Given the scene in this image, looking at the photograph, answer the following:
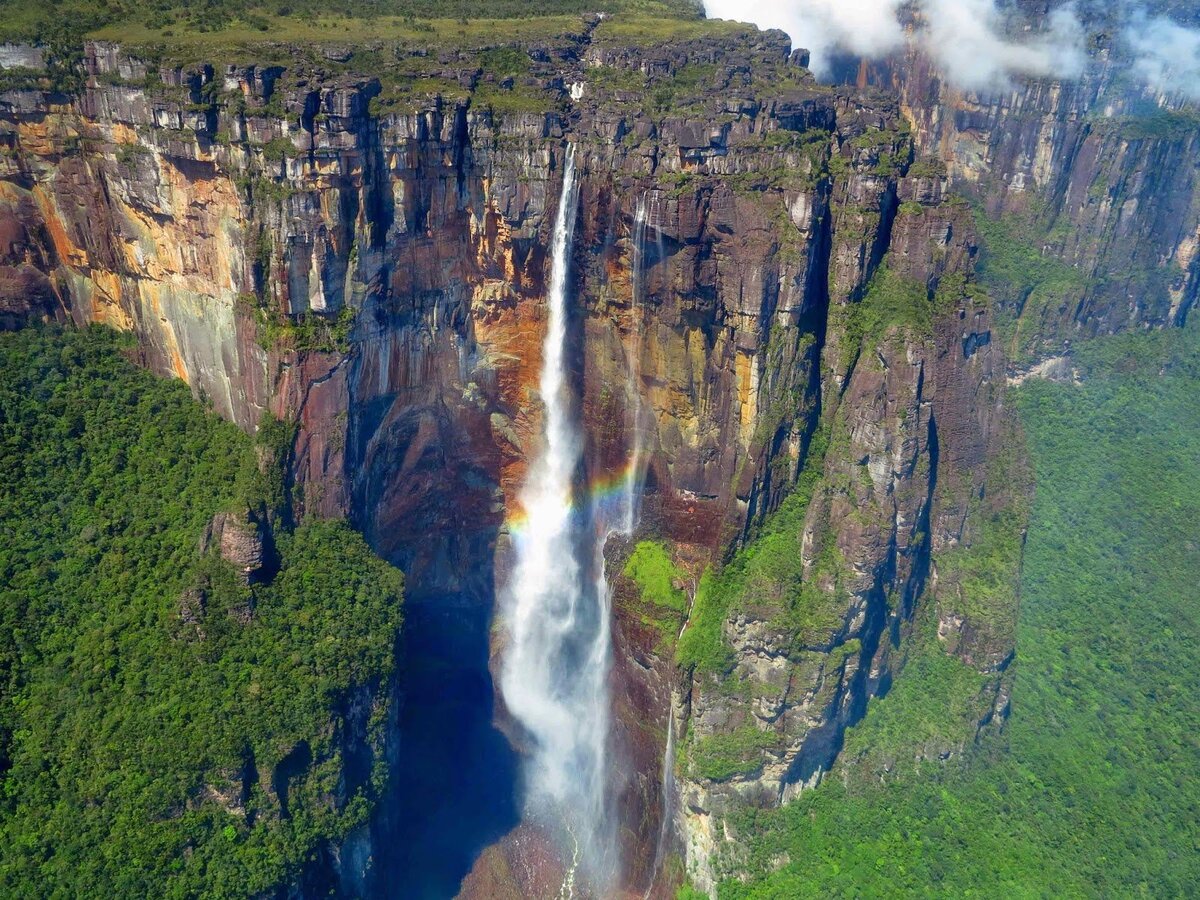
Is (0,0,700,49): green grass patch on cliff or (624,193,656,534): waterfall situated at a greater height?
(0,0,700,49): green grass patch on cliff

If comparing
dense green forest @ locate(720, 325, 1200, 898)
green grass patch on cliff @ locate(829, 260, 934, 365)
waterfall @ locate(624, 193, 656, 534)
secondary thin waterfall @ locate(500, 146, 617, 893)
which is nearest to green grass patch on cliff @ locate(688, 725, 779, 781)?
dense green forest @ locate(720, 325, 1200, 898)

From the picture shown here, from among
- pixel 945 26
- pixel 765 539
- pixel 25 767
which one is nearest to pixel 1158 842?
pixel 765 539

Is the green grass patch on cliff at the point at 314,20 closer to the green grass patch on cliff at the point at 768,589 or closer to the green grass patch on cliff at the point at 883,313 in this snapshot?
the green grass patch on cliff at the point at 883,313

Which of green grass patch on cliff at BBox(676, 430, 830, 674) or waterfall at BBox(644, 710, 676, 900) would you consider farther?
waterfall at BBox(644, 710, 676, 900)

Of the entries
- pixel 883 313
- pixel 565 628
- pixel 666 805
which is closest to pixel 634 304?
pixel 883 313

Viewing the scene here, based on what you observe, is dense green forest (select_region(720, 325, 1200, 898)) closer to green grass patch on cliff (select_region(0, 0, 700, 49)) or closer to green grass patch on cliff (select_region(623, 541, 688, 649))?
green grass patch on cliff (select_region(623, 541, 688, 649))

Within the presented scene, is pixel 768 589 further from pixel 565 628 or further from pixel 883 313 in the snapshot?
pixel 565 628

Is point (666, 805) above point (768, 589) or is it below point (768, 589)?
below
